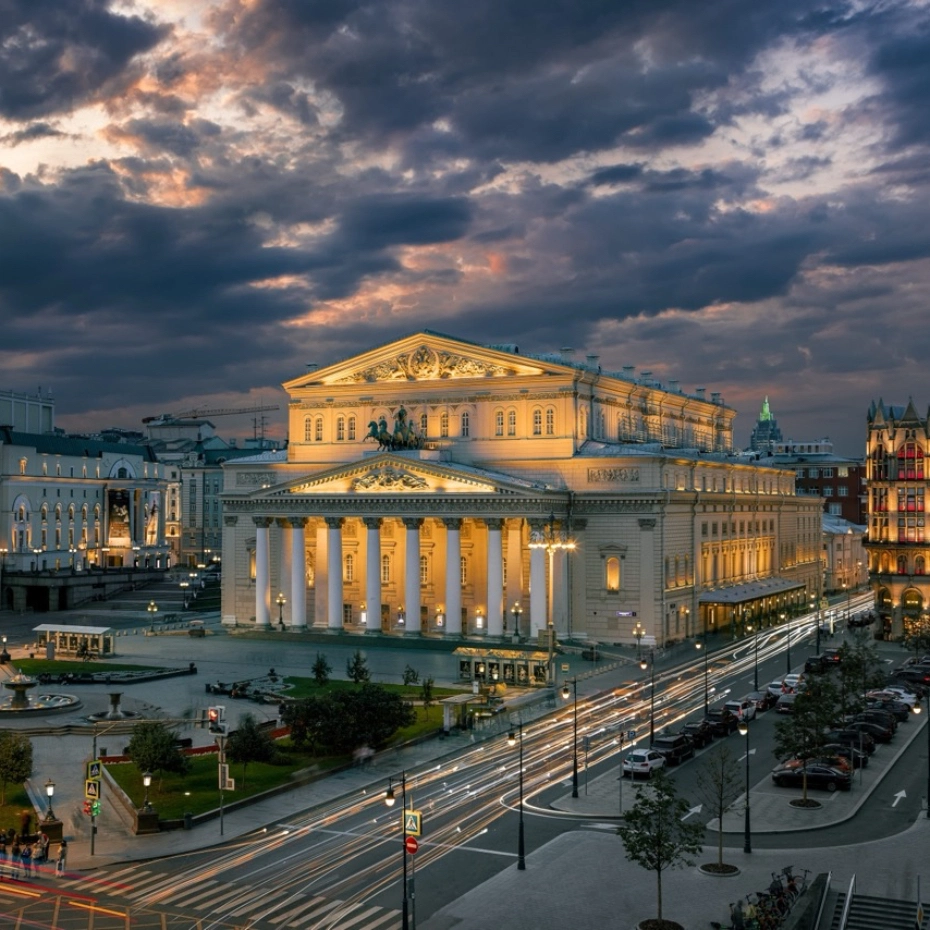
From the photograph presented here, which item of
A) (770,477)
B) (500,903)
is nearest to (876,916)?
(500,903)

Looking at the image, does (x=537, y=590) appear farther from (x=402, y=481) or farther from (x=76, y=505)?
(x=76, y=505)

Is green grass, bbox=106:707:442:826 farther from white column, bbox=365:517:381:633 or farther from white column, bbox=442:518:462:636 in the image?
white column, bbox=365:517:381:633

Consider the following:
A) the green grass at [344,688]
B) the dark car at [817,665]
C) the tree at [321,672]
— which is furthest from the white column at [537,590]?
the tree at [321,672]

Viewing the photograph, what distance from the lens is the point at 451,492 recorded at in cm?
9931

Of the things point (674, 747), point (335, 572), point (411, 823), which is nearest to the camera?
point (411, 823)

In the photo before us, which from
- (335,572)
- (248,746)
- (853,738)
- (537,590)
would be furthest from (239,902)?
(335,572)

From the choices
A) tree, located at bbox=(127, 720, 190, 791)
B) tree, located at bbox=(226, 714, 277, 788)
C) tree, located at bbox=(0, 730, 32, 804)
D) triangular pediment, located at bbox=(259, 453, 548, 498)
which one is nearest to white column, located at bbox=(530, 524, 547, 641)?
triangular pediment, located at bbox=(259, 453, 548, 498)

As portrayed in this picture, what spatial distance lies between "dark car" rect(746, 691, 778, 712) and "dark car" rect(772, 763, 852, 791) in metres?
16.8

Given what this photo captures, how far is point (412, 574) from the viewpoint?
101 metres

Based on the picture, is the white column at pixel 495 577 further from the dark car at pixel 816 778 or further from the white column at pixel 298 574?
the dark car at pixel 816 778

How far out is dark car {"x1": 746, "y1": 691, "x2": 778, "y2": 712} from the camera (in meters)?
68.4

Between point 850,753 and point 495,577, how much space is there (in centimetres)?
4786

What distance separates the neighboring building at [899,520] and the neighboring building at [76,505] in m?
90.1

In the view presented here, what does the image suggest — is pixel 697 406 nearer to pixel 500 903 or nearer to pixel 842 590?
pixel 842 590
